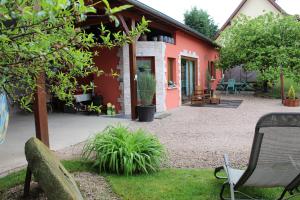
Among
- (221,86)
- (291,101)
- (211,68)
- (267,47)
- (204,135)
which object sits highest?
(267,47)

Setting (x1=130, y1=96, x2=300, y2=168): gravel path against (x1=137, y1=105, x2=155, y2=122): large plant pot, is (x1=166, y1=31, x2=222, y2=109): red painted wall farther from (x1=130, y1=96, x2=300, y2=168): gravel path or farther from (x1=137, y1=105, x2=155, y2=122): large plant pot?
(x1=137, y1=105, x2=155, y2=122): large plant pot

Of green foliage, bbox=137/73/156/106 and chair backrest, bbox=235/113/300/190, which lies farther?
green foliage, bbox=137/73/156/106

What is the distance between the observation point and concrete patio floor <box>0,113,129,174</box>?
5.53 m

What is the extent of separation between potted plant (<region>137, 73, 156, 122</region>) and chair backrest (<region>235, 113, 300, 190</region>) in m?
6.05

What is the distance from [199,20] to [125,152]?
31123 millimetres

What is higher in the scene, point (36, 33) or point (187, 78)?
point (36, 33)

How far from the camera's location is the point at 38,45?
5.20ft

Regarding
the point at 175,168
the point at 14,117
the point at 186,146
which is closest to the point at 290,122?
the point at 175,168

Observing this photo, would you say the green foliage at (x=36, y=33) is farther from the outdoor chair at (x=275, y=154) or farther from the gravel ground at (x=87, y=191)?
the gravel ground at (x=87, y=191)

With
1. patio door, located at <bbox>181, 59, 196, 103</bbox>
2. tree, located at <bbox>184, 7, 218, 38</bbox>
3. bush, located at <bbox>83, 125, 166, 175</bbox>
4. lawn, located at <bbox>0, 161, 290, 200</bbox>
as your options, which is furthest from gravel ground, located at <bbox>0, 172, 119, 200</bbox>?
tree, located at <bbox>184, 7, 218, 38</bbox>

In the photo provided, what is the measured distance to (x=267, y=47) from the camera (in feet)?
51.8

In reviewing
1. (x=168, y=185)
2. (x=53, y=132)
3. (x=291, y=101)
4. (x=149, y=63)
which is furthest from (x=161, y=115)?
(x=168, y=185)

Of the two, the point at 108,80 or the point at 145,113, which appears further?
the point at 108,80

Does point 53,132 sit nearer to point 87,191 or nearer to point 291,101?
point 87,191
